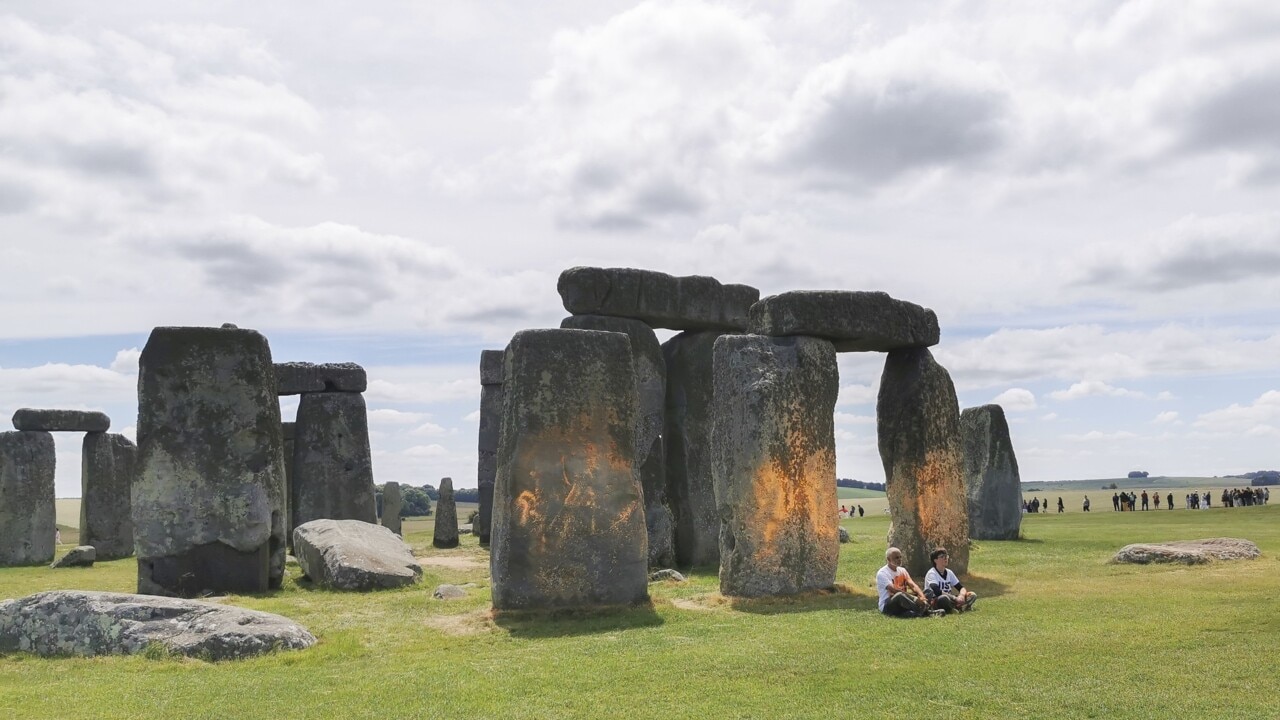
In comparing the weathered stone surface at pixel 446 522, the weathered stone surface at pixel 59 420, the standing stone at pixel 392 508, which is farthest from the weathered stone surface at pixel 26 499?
the weathered stone surface at pixel 446 522

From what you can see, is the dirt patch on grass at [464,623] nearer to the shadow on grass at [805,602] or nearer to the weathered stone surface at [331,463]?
the shadow on grass at [805,602]

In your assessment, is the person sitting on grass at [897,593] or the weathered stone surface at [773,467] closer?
the person sitting on grass at [897,593]

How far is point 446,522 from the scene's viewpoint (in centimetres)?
2909

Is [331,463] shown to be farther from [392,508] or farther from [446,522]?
[392,508]

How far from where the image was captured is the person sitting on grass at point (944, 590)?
494 inches

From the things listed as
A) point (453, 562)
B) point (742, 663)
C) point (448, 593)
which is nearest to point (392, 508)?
point (453, 562)

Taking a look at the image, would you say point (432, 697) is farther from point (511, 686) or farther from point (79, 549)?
point (79, 549)

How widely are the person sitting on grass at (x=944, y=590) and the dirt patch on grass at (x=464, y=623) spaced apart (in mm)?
5088

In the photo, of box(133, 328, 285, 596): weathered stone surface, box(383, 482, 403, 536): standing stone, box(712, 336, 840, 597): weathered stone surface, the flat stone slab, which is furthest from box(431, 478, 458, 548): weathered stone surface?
the flat stone slab

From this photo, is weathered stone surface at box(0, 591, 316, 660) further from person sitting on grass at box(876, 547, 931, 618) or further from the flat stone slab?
the flat stone slab

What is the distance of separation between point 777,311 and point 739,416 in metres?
1.54

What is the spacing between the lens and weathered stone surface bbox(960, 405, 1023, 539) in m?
24.9

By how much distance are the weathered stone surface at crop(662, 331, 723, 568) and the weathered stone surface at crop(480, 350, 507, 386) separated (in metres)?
8.94

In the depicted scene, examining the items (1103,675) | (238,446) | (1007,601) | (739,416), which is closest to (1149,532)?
(1007,601)
